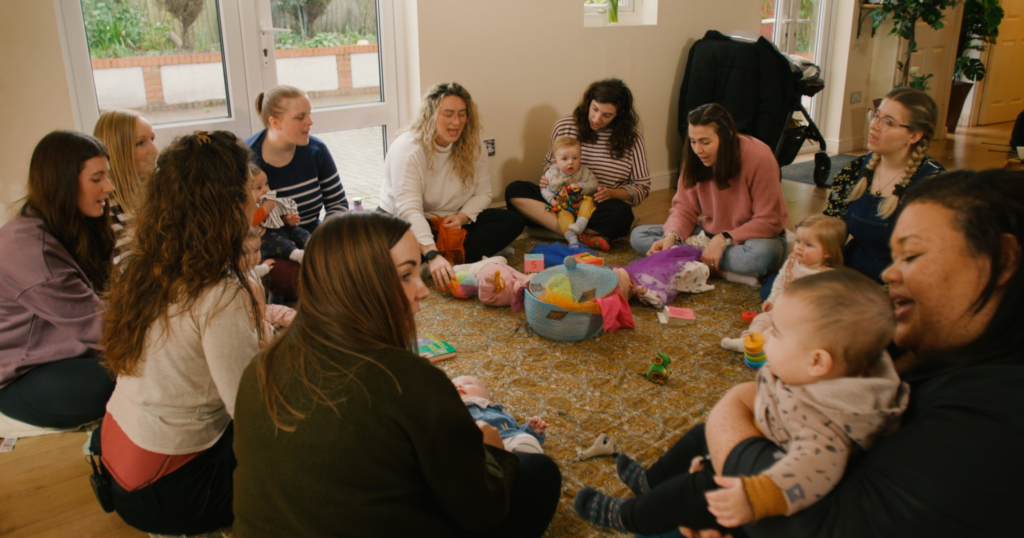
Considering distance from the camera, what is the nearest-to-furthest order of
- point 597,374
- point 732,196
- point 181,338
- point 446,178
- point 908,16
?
1. point 181,338
2. point 597,374
3. point 732,196
4. point 446,178
5. point 908,16

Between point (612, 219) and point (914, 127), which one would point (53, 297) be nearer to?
point (612, 219)

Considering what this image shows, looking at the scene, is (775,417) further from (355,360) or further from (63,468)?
(63,468)

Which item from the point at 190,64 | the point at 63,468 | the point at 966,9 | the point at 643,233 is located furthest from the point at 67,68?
the point at 966,9

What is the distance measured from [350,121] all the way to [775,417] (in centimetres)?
334

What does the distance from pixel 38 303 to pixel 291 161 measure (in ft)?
4.78

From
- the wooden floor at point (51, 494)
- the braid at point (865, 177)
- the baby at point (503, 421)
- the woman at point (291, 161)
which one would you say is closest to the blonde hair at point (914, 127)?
the braid at point (865, 177)

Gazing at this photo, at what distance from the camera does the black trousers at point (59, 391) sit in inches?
81.7

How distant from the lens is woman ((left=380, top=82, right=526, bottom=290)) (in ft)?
11.5

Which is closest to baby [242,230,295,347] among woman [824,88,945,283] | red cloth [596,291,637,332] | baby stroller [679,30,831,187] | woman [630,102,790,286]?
red cloth [596,291,637,332]

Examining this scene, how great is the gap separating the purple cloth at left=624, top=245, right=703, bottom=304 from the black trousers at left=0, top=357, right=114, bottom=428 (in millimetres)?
2126

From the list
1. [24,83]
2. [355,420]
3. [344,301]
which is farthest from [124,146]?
[355,420]

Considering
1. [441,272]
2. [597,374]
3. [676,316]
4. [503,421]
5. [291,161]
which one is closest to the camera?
[503,421]

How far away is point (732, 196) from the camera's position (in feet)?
11.3

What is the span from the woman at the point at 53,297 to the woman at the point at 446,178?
1494mm
